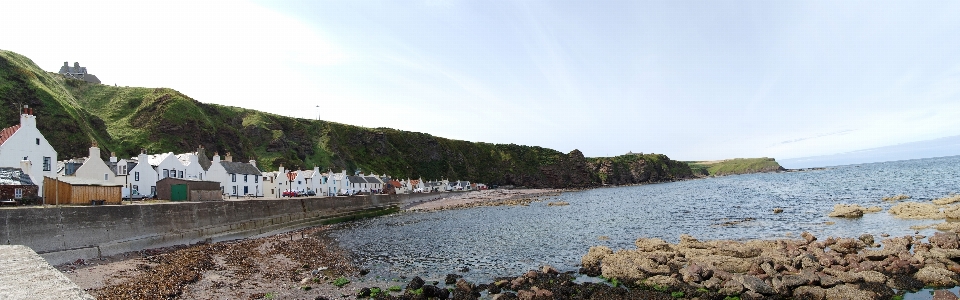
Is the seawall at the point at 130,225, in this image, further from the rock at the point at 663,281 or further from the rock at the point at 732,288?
the rock at the point at 732,288

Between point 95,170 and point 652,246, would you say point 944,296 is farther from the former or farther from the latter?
point 95,170

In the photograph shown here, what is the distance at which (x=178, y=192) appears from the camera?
5047 centimetres

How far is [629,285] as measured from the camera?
847 inches

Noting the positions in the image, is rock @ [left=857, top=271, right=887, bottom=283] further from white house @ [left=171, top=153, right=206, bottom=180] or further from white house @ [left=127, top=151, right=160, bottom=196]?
white house @ [left=171, top=153, right=206, bottom=180]

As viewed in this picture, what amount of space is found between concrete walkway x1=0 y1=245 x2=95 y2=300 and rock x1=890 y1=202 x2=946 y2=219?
5572 centimetres

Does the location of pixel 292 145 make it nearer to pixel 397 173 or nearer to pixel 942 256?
pixel 397 173

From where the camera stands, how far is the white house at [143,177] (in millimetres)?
53188

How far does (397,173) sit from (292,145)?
3717 cm

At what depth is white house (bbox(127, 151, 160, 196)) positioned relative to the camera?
5319 centimetres

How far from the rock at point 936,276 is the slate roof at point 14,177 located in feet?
180

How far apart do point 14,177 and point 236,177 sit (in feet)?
124

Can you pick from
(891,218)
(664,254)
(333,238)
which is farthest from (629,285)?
(891,218)

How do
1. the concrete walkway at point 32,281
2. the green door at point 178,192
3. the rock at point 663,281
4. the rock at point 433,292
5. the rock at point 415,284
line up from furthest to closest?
the green door at point 178,192 → the rock at point 415,284 → the rock at point 663,281 → the rock at point 433,292 → the concrete walkway at point 32,281

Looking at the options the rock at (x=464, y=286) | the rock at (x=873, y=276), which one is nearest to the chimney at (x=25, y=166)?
the rock at (x=464, y=286)
